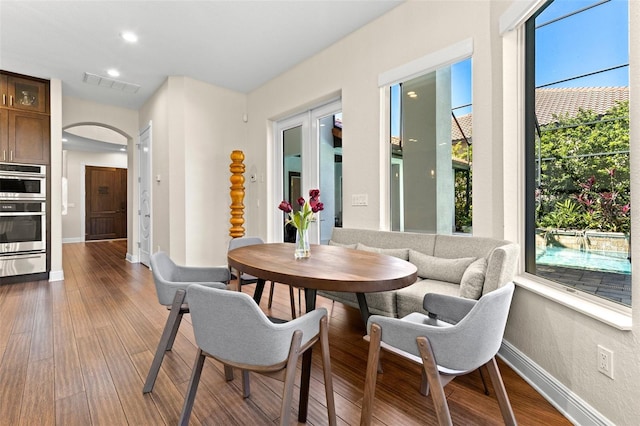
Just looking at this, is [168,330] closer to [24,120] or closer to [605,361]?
[605,361]

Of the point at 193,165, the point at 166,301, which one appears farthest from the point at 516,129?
the point at 193,165

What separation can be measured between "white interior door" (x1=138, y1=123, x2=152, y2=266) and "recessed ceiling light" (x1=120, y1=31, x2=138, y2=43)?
78.2 inches

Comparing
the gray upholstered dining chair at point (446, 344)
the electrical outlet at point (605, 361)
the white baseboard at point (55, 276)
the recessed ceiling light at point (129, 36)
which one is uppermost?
the recessed ceiling light at point (129, 36)

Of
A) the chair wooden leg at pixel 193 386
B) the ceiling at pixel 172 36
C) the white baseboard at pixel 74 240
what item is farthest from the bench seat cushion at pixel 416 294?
the white baseboard at pixel 74 240

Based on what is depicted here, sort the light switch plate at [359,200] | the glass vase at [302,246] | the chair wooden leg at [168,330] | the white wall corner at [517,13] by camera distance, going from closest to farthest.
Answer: the chair wooden leg at [168,330], the white wall corner at [517,13], the glass vase at [302,246], the light switch plate at [359,200]

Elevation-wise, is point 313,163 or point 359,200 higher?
point 313,163

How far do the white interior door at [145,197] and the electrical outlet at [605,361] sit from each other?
18.4ft

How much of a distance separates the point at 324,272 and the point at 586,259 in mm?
1514

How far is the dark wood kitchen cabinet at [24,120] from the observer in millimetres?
4109

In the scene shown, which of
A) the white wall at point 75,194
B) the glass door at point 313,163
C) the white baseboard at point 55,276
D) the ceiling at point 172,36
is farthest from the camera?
the white wall at point 75,194

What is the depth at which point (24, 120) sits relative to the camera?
4.22 meters

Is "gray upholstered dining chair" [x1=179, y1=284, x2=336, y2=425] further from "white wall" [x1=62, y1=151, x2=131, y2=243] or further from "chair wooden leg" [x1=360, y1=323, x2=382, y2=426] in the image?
"white wall" [x1=62, y1=151, x2=131, y2=243]

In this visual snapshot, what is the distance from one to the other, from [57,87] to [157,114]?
131 cm

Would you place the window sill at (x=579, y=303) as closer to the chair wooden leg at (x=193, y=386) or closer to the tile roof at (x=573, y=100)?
the tile roof at (x=573, y=100)
